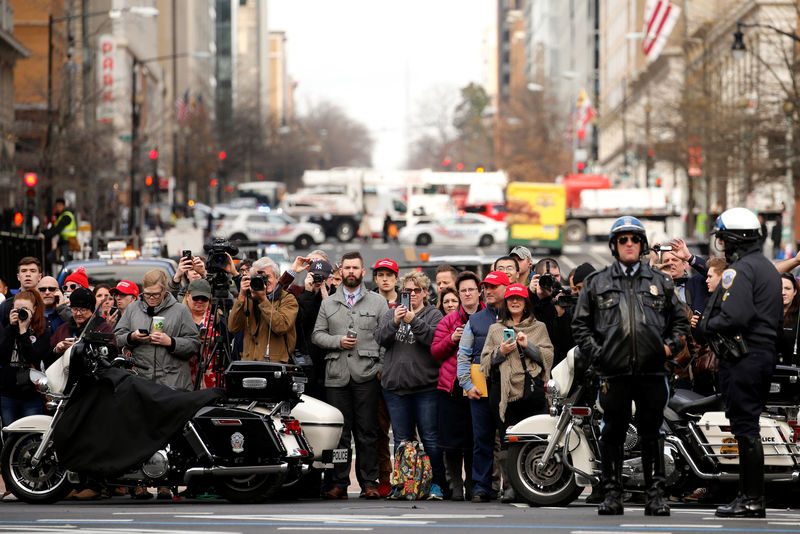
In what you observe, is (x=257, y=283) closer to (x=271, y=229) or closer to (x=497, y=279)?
(x=497, y=279)

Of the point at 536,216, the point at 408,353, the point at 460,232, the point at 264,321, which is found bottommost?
the point at 460,232

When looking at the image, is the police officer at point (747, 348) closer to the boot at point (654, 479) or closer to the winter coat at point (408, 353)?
the boot at point (654, 479)

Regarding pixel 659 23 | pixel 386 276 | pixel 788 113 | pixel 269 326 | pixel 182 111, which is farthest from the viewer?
pixel 182 111

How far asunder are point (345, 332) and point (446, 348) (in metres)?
0.90

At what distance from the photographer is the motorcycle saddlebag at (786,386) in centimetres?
1201

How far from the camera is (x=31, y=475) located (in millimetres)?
12281

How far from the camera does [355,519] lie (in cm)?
1071

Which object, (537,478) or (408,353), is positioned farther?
(408,353)

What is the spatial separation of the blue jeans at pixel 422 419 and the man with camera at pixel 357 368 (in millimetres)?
199

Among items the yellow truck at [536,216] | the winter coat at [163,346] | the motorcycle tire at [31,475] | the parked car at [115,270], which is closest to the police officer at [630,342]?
the winter coat at [163,346]

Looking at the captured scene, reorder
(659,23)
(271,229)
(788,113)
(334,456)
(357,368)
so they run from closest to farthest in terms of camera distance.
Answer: (334,456)
(357,368)
(788,113)
(271,229)
(659,23)

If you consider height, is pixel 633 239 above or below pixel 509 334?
above

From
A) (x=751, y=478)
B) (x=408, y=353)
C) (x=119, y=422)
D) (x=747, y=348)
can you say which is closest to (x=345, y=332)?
(x=408, y=353)

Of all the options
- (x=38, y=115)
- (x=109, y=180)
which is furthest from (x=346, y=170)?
(x=109, y=180)
